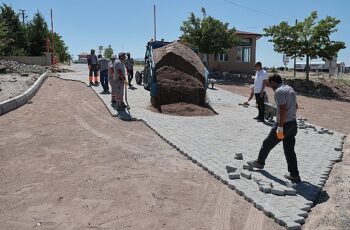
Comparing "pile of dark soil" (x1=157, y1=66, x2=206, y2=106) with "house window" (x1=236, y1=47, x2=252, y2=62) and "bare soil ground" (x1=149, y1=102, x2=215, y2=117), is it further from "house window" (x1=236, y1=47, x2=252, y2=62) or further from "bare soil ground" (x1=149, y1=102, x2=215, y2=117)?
"house window" (x1=236, y1=47, x2=252, y2=62)

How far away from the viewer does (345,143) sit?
9969 mm

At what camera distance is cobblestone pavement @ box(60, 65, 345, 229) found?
559 cm

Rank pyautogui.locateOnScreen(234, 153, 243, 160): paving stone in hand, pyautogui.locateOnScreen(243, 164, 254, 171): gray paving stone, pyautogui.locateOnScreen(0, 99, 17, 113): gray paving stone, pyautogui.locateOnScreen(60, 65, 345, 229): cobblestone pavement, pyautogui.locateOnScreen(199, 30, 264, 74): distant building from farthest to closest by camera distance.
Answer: pyautogui.locateOnScreen(199, 30, 264, 74): distant building, pyautogui.locateOnScreen(0, 99, 17, 113): gray paving stone, pyautogui.locateOnScreen(234, 153, 243, 160): paving stone in hand, pyautogui.locateOnScreen(243, 164, 254, 171): gray paving stone, pyautogui.locateOnScreen(60, 65, 345, 229): cobblestone pavement

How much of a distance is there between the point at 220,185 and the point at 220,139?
10.6 ft

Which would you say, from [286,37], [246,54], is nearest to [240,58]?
[246,54]

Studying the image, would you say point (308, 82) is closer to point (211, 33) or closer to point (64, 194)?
point (211, 33)

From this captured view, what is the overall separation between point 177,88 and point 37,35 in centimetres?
3177

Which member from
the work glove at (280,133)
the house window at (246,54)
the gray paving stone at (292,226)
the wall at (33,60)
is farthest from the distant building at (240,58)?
the gray paving stone at (292,226)

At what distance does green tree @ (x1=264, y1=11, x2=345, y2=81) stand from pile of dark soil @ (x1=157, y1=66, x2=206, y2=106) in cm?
1658

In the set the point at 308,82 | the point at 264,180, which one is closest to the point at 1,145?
the point at 264,180

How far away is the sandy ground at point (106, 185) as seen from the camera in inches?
195

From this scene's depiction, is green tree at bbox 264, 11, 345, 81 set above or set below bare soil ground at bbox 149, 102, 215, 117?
above

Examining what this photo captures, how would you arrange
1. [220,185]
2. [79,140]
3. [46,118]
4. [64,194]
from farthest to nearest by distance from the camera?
1. [46,118]
2. [79,140]
3. [220,185]
4. [64,194]

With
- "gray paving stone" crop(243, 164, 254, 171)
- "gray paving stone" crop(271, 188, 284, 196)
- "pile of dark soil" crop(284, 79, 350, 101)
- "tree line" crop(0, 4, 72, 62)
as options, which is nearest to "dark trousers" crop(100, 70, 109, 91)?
"gray paving stone" crop(243, 164, 254, 171)
